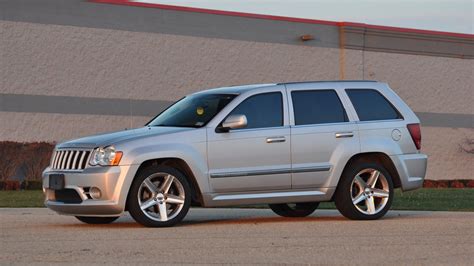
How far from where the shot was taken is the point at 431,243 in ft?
37.4

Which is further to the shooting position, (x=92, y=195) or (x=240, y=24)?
(x=240, y=24)

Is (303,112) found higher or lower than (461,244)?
higher

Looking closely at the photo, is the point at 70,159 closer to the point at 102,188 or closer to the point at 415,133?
the point at 102,188

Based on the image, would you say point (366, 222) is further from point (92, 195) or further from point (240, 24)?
point (240, 24)

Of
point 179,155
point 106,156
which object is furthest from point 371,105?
point 106,156

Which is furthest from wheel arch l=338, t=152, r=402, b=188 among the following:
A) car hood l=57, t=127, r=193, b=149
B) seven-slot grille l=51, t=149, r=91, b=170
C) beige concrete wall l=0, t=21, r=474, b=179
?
beige concrete wall l=0, t=21, r=474, b=179

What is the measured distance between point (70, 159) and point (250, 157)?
86.6 inches

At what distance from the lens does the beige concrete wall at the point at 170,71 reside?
3422 cm

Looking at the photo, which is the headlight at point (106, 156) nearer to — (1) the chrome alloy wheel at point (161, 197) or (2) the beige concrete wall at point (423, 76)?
(1) the chrome alloy wheel at point (161, 197)

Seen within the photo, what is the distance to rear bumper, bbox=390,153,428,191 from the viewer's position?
14562 millimetres

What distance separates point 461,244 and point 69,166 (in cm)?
483

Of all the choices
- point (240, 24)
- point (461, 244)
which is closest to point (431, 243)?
point (461, 244)

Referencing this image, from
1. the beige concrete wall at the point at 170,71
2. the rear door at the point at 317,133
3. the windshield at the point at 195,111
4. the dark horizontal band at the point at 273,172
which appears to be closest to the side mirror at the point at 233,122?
the windshield at the point at 195,111

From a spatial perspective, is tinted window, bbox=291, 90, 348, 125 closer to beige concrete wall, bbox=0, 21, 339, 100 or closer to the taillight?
the taillight
